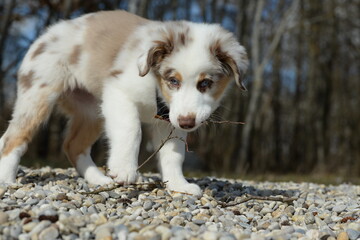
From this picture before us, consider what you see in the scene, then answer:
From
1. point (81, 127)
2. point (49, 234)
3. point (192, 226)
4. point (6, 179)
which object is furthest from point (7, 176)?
point (192, 226)

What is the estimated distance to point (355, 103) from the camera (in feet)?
55.1

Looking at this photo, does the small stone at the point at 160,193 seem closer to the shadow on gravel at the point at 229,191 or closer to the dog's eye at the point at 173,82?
the shadow on gravel at the point at 229,191

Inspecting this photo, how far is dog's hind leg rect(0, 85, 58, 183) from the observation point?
4.40 m

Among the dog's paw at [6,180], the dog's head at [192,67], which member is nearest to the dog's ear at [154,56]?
the dog's head at [192,67]

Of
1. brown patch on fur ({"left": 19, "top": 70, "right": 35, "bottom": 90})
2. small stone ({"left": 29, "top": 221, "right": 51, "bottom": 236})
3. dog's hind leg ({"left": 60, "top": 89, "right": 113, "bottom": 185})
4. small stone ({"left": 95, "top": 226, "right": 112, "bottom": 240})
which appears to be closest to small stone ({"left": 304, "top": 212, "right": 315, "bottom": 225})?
small stone ({"left": 95, "top": 226, "right": 112, "bottom": 240})

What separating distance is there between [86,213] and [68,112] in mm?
2239

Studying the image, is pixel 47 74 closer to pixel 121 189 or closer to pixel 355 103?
pixel 121 189

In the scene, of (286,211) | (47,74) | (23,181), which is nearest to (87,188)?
(23,181)

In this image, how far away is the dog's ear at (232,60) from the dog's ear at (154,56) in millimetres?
379

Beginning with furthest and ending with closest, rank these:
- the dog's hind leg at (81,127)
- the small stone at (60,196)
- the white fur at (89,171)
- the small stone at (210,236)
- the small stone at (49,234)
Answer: the dog's hind leg at (81,127), the white fur at (89,171), the small stone at (60,196), the small stone at (210,236), the small stone at (49,234)

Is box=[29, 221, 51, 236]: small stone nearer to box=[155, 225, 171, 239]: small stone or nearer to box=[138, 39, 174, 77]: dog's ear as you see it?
box=[155, 225, 171, 239]: small stone

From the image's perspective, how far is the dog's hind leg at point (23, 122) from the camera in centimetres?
440

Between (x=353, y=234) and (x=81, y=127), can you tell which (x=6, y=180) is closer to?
(x=81, y=127)

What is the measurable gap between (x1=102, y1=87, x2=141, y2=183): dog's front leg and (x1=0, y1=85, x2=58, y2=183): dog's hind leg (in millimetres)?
624
